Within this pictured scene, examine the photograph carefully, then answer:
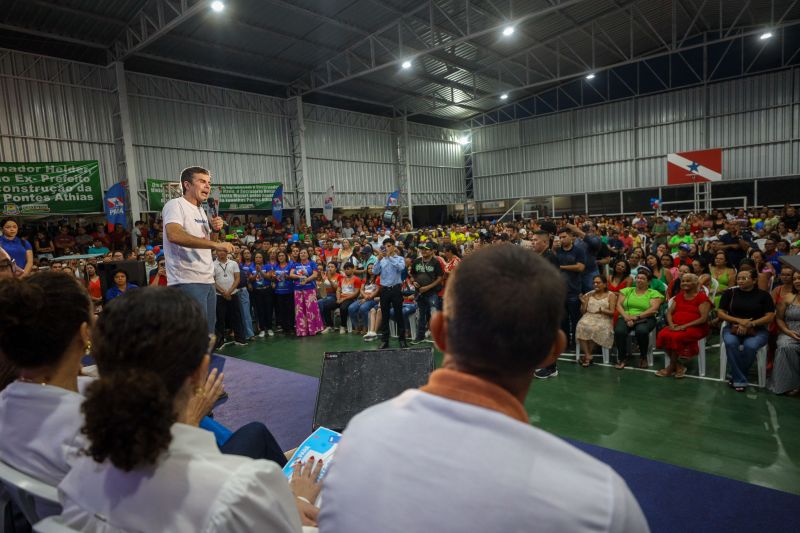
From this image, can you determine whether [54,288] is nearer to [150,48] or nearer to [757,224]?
[150,48]

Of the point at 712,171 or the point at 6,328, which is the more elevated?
the point at 712,171

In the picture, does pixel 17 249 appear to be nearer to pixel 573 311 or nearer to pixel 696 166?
pixel 573 311

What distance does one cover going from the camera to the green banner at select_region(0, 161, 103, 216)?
1045 cm

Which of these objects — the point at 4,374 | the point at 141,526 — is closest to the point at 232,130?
the point at 4,374

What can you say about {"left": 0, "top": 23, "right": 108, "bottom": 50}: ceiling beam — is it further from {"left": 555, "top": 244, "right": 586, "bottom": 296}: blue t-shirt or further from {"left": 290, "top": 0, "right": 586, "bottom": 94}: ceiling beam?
{"left": 555, "top": 244, "right": 586, "bottom": 296}: blue t-shirt

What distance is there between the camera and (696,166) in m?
9.50

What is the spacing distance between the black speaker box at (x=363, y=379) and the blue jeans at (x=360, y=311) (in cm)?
389

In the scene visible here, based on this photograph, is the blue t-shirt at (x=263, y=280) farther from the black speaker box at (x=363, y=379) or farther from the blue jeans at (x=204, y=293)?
the black speaker box at (x=363, y=379)

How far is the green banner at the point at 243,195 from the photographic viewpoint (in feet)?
43.6

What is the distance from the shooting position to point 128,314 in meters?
1.07

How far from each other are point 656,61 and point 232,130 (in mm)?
16064

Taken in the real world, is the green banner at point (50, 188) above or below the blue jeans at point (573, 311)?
above

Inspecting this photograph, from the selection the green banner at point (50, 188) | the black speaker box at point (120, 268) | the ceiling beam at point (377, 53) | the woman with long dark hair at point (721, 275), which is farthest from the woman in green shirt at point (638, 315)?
the green banner at point (50, 188)

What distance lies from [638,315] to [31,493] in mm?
5093
